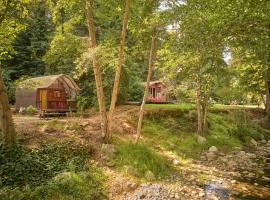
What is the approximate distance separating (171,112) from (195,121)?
1924 mm

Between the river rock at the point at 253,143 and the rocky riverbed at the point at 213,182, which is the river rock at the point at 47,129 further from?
the river rock at the point at 253,143

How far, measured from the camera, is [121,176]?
994 cm

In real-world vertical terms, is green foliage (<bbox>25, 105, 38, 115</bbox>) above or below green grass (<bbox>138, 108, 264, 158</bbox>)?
above

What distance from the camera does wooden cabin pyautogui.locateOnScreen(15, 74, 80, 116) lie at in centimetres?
2069

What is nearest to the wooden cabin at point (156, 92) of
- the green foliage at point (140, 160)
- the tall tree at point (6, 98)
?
the green foliage at point (140, 160)

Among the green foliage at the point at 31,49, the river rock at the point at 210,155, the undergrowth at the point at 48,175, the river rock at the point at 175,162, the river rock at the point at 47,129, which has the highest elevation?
the green foliage at the point at 31,49

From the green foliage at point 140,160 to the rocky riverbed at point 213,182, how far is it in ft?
1.80

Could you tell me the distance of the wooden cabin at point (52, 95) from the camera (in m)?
20.7

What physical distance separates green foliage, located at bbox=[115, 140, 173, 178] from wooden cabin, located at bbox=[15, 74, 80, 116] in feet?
31.4

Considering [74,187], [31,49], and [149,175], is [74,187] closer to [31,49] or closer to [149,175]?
[149,175]

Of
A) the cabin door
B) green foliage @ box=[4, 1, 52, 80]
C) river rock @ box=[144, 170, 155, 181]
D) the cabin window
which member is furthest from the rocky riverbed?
green foliage @ box=[4, 1, 52, 80]

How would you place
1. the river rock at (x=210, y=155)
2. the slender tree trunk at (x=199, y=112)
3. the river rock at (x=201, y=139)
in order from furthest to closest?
the river rock at (x=201, y=139) < the slender tree trunk at (x=199, y=112) < the river rock at (x=210, y=155)

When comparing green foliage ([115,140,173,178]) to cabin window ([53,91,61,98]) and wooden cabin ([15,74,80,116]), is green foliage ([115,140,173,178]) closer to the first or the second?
wooden cabin ([15,74,80,116])

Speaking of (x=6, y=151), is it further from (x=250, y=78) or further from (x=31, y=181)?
(x=250, y=78)
